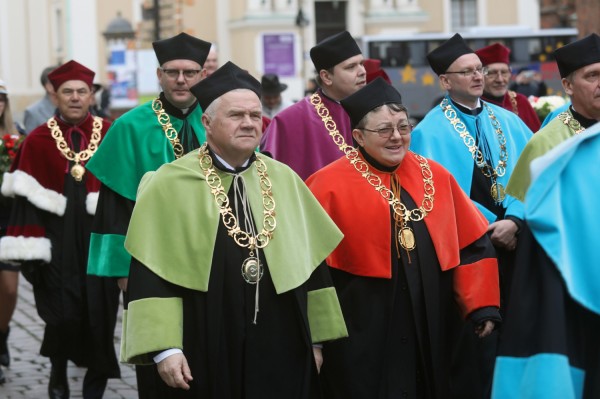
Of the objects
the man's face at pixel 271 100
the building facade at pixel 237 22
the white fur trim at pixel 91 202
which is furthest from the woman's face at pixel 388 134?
the building facade at pixel 237 22

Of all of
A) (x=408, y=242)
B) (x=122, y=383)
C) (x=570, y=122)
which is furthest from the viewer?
(x=122, y=383)

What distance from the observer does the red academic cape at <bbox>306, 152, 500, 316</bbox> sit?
587 cm

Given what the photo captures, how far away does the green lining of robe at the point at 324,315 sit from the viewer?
552cm

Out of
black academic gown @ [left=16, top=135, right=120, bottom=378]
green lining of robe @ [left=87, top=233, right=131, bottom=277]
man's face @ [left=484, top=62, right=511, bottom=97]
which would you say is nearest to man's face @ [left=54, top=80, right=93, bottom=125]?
black academic gown @ [left=16, top=135, right=120, bottom=378]

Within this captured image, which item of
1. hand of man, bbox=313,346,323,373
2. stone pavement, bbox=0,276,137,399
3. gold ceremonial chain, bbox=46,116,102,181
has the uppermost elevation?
gold ceremonial chain, bbox=46,116,102,181

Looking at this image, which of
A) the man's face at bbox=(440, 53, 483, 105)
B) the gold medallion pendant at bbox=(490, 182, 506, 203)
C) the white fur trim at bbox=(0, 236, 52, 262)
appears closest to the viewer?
the gold medallion pendant at bbox=(490, 182, 506, 203)

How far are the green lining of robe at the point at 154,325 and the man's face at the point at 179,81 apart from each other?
2024 mm

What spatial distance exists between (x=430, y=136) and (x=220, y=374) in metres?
2.53

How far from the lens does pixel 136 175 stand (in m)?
7.06

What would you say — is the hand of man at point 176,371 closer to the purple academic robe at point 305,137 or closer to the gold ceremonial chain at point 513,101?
the purple academic robe at point 305,137

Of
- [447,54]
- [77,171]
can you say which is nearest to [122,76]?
[77,171]

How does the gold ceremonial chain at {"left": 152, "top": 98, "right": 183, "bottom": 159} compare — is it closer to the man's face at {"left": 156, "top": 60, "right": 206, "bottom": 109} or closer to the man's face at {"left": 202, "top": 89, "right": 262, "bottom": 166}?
the man's face at {"left": 156, "top": 60, "right": 206, "bottom": 109}

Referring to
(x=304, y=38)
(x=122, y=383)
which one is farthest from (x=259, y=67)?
(x=122, y=383)

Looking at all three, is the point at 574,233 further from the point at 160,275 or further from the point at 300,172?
the point at 300,172
